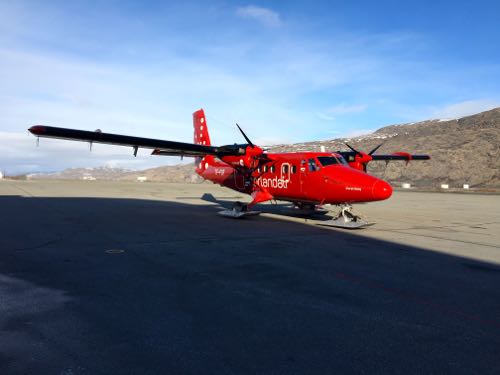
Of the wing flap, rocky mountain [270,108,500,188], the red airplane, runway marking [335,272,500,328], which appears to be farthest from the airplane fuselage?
rocky mountain [270,108,500,188]

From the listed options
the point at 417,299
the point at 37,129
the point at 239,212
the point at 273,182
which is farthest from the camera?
the point at 273,182

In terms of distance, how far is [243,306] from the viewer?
17.8ft

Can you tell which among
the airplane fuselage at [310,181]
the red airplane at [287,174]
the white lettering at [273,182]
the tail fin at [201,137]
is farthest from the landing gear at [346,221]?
the tail fin at [201,137]

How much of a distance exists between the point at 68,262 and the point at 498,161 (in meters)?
72.7

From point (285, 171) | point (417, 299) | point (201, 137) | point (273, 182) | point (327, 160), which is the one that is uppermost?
point (201, 137)

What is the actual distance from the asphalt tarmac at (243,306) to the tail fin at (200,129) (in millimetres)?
12804

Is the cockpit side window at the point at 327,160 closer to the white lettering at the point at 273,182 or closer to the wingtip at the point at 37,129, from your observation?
the white lettering at the point at 273,182

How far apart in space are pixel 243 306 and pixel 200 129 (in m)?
19.2

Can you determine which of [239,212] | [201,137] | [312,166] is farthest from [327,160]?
[201,137]

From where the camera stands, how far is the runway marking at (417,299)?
16.8 feet

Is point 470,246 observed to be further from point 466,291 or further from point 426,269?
point 466,291

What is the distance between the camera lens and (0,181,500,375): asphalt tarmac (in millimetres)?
3854

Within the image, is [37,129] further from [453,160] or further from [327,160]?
[453,160]

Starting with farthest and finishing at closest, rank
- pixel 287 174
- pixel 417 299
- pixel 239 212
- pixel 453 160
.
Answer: pixel 453 160
pixel 239 212
pixel 287 174
pixel 417 299
